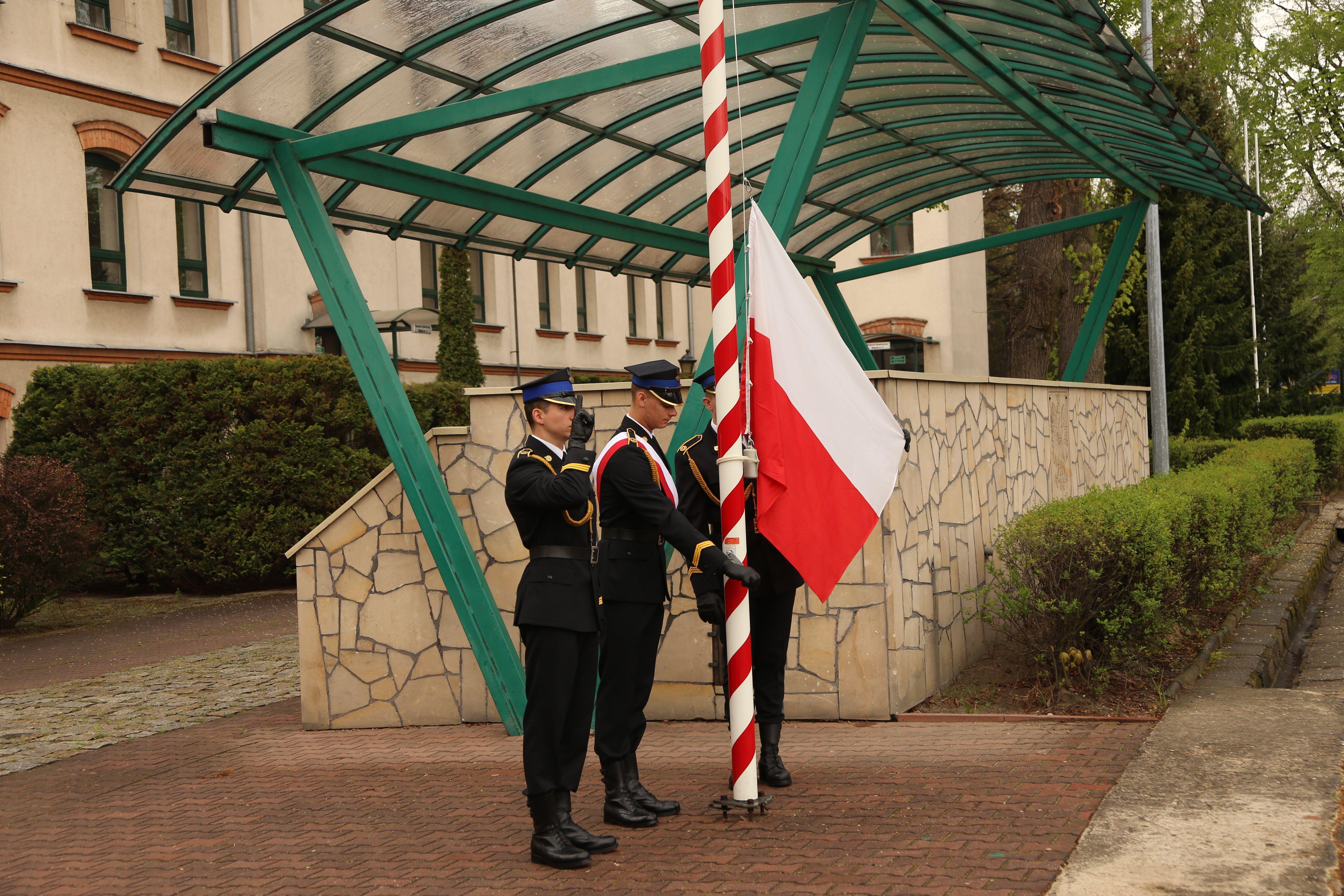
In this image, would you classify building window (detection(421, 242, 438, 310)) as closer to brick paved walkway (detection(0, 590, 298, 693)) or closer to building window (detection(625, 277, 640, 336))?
building window (detection(625, 277, 640, 336))

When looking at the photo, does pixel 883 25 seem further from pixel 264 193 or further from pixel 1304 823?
pixel 1304 823

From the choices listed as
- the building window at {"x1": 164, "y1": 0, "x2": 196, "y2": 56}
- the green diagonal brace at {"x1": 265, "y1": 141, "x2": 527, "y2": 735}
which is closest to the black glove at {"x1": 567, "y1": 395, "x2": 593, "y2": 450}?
the green diagonal brace at {"x1": 265, "y1": 141, "x2": 527, "y2": 735}

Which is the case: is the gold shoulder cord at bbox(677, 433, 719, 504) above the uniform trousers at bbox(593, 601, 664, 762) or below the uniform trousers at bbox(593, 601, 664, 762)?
above

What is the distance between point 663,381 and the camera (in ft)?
17.2

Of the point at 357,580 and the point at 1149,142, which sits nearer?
the point at 357,580

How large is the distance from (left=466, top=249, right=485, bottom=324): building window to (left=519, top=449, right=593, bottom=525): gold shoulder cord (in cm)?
2100

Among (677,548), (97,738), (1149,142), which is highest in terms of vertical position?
(1149,142)

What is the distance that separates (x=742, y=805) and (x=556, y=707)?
37.3 inches

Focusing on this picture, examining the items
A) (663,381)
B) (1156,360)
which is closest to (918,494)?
(663,381)

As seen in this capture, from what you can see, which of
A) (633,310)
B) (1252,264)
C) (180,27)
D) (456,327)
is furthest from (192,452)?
(1252,264)

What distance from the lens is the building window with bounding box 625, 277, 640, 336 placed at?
1204 inches

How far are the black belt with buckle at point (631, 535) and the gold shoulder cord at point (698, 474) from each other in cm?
42

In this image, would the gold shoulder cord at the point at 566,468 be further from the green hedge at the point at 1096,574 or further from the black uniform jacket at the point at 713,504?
the green hedge at the point at 1096,574

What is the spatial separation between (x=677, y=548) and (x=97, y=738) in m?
5.20
